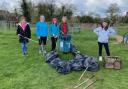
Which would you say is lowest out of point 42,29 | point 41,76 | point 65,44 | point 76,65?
point 41,76

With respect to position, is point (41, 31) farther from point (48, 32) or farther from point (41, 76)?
point (41, 76)


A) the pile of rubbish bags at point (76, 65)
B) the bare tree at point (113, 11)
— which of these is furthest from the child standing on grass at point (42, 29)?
the bare tree at point (113, 11)

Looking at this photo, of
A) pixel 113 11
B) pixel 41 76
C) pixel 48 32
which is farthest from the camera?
pixel 113 11

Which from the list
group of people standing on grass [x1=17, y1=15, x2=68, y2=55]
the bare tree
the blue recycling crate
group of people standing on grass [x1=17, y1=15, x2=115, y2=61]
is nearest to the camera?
group of people standing on grass [x1=17, y1=15, x2=115, y2=61]

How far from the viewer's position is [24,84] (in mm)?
9086

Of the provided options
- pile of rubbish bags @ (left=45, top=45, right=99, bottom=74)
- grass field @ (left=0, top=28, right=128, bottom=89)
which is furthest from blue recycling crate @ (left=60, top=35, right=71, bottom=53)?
pile of rubbish bags @ (left=45, top=45, right=99, bottom=74)

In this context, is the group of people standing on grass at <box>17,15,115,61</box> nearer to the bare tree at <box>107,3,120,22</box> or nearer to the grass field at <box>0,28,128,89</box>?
the grass field at <box>0,28,128,89</box>

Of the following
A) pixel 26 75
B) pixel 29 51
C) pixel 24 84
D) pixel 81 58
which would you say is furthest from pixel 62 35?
pixel 24 84

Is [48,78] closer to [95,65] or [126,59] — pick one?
[95,65]

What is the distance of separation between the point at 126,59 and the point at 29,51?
4122 mm

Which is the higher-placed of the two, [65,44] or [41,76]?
[65,44]

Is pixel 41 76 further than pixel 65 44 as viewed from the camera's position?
No

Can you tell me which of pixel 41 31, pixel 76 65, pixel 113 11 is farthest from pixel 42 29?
pixel 113 11

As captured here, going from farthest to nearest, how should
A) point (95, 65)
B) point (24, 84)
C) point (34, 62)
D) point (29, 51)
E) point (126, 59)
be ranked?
point (29, 51) → point (126, 59) → point (34, 62) → point (95, 65) → point (24, 84)
